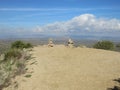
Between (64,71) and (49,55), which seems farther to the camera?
(49,55)

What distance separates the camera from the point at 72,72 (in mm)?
21281

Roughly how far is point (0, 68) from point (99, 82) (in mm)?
8288

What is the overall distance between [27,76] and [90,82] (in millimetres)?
5066

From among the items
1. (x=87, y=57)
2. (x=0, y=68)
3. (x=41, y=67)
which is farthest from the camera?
(x=87, y=57)

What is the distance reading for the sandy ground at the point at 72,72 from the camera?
17.6 meters

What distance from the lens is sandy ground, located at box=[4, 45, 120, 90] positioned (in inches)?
693

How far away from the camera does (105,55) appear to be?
2916 cm

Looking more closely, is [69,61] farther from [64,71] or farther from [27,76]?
[27,76]

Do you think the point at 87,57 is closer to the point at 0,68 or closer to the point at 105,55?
the point at 105,55

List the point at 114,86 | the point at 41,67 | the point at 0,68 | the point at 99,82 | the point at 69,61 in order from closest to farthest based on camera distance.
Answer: the point at 114,86 → the point at 99,82 → the point at 0,68 → the point at 41,67 → the point at 69,61

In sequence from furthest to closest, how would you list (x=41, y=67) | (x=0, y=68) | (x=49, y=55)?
(x=49, y=55) → (x=41, y=67) → (x=0, y=68)

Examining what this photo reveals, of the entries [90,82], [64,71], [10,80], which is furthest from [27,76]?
[90,82]

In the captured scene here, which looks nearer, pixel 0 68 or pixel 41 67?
pixel 0 68

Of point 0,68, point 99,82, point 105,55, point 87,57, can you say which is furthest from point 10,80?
point 105,55
